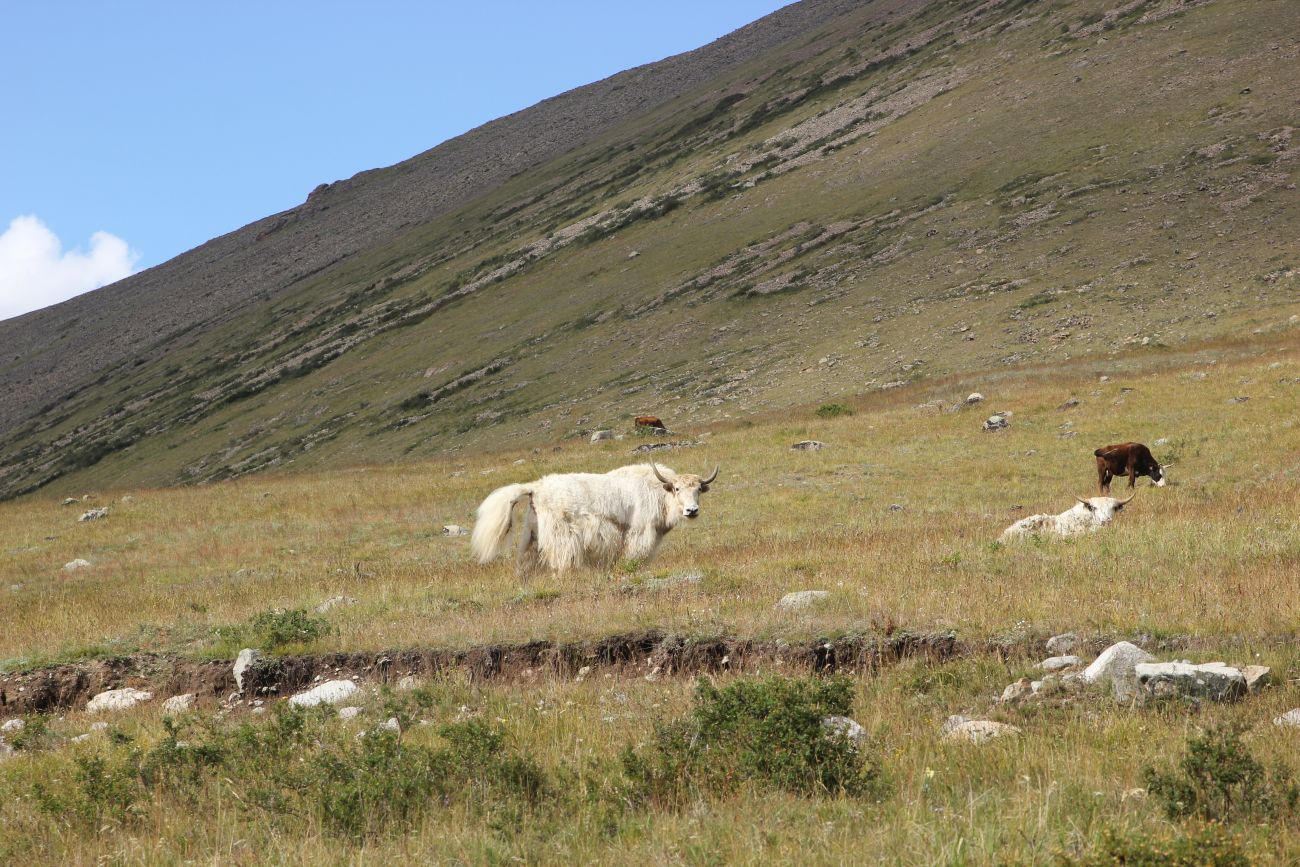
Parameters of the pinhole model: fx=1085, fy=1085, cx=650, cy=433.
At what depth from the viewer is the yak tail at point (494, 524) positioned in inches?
643

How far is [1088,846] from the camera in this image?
5.00 m

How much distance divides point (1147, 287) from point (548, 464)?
29751 millimetres

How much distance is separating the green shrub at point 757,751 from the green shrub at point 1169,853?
5.91 ft

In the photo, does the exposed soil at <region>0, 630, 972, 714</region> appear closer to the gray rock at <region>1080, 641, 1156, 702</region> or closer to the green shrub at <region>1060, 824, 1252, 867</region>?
the gray rock at <region>1080, 641, 1156, 702</region>

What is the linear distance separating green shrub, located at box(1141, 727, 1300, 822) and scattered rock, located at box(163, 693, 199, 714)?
29.0ft

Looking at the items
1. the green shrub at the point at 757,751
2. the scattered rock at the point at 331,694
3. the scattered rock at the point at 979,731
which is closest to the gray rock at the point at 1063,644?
the scattered rock at the point at 979,731

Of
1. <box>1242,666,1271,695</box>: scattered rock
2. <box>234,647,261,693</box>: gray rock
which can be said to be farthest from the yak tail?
<box>1242,666,1271,695</box>: scattered rock

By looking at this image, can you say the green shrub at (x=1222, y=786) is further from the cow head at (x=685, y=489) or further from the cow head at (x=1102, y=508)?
the cow head at (x=1102, y=508)

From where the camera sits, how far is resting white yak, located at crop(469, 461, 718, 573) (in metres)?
16.4

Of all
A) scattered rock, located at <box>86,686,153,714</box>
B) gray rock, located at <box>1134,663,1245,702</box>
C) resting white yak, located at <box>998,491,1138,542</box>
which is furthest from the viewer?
resting white yak, located at <box>998,491,1138,542</box>

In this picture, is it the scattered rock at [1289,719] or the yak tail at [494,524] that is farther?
the yak tail at [494,524]

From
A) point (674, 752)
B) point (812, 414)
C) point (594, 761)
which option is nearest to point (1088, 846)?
point (674, 752)

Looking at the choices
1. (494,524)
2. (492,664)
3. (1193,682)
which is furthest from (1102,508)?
(492,664)

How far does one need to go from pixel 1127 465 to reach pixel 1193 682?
16486mm
